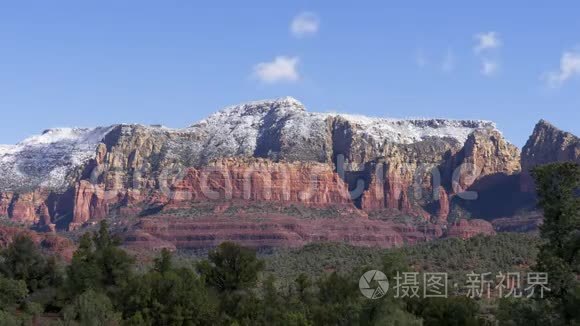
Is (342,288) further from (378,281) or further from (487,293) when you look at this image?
(487,293)

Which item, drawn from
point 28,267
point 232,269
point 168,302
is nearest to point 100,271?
point 232,269

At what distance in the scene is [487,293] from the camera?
87938 millimetres

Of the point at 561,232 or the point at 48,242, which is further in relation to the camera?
the point at 48,242

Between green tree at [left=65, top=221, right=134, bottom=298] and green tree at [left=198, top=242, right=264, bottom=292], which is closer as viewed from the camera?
green tree at [left=65, top=221, right=134, bottom=298]

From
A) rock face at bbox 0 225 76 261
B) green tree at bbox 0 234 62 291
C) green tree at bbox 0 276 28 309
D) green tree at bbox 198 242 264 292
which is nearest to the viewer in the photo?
green tree at bbox 0 276 28 309

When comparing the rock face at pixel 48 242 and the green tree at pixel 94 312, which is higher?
the rock face at pixel 48 242

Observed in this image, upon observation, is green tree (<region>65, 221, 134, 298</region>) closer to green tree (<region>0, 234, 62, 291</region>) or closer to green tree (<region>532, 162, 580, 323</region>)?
green tree (<region>0, 234, 62, 291</region>)

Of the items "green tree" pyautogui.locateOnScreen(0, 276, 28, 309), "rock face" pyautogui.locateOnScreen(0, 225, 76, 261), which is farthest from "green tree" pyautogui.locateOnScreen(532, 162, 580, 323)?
"rock face" pyautogui.locateOnScreen(0, 225, 76, 261)

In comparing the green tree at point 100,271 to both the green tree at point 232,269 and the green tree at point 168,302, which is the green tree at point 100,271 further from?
the green tree at point 168,302

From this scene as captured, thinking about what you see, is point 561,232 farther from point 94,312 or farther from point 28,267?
point 28,267

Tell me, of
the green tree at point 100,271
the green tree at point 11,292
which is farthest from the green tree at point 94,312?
the green tree at point 11,292

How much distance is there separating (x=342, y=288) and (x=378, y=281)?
50.7 feet

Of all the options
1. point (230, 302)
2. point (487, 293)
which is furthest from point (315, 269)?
point (230, 302)

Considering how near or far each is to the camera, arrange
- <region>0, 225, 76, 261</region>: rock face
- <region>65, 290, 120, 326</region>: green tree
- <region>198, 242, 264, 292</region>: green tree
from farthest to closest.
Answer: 1. <region>0, 225, 76, 261</region>: rock face
2. <region>198, 242, 264, 292</region>: green tree
3. <region>65, 290, 120, 326</region>: green tree
